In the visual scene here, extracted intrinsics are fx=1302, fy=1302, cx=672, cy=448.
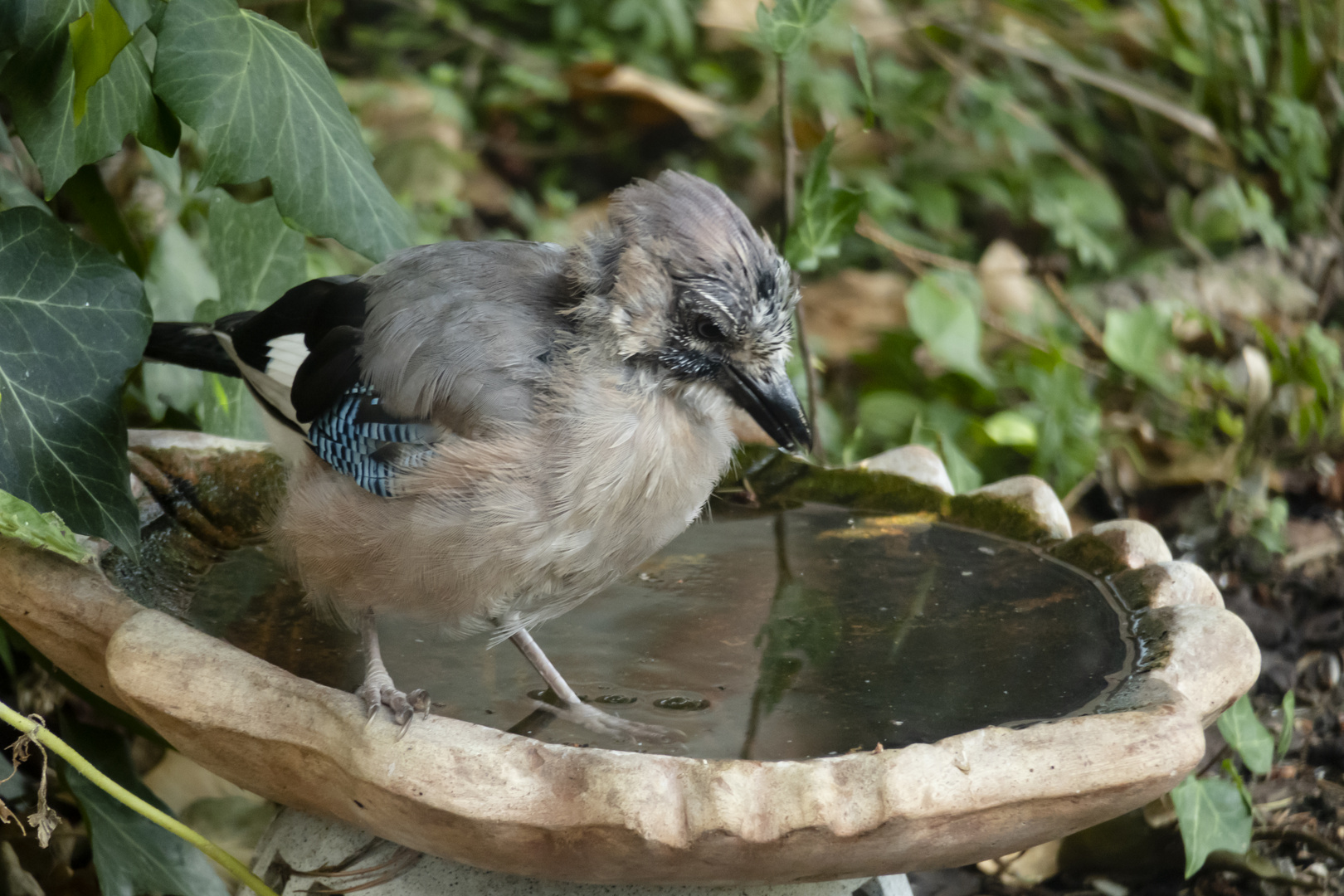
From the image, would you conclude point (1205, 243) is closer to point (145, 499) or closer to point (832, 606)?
point (832, 606)

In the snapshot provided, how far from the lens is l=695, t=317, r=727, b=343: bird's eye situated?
1.96 m

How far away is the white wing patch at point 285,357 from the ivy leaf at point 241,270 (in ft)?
1.57

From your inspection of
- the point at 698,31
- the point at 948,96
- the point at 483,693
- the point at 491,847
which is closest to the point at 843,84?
the point at 948,96

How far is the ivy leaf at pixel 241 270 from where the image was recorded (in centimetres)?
280

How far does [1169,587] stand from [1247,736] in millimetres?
688

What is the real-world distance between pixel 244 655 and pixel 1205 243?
4690 millimetres

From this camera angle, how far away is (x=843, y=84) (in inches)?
218

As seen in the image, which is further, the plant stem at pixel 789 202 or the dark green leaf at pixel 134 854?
the plant stem at pixel 789 202

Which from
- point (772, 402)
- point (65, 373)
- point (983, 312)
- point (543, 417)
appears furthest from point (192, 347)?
point (983, 312)

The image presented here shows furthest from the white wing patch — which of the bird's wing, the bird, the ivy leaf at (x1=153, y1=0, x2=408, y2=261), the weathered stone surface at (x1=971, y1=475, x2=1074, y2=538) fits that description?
the weathered stone surface at (x1=971, y1=475, x2=1074, y2=538)

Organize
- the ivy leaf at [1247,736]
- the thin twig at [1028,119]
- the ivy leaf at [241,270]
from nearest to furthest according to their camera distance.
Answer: the ivy leaf at [1247,736]
the ivy leaf at [241,270]
the thin twig at [1028,119]

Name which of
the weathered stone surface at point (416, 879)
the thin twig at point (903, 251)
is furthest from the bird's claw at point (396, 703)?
the thin twig at point (903, 251)

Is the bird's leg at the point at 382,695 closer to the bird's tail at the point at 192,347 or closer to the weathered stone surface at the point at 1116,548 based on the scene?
the bird's tail at the point at 192,347

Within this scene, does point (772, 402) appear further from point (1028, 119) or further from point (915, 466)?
point (1028, 119)
